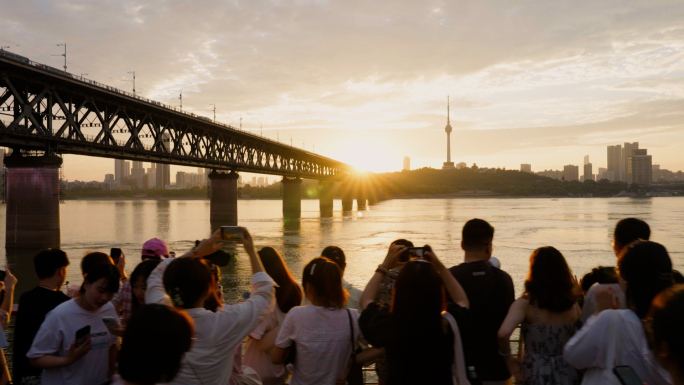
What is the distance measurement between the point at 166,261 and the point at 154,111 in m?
61.5

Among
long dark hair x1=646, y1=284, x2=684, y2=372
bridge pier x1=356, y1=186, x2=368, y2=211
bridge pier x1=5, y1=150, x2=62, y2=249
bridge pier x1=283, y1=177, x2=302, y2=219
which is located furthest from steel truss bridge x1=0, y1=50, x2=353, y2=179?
bridge pier x1=356, y1=186, x2=368, y2=211

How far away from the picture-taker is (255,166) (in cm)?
9094

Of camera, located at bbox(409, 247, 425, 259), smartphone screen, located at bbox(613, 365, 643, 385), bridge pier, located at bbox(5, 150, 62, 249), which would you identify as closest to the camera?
smartphone screen, located at bbox(613, 365, 643, 385)

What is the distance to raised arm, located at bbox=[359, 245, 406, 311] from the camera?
4.19m

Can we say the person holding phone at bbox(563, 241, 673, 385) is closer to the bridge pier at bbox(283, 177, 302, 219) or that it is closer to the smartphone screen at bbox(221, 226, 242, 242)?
the smartphone screen at bbox(221, 226, 242, 242)

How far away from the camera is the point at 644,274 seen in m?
3.44

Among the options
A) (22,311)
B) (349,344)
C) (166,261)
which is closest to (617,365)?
(349,344)

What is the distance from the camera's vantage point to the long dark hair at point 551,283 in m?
4.38

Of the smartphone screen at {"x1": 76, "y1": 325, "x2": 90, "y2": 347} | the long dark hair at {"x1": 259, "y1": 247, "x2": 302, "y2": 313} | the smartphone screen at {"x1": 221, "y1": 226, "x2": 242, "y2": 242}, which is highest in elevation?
the smartphone screen at {"x1": 221, "y1": 226, "x2": 242, "y2": 242}

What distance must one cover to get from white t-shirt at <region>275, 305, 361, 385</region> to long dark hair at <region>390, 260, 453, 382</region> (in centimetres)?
74

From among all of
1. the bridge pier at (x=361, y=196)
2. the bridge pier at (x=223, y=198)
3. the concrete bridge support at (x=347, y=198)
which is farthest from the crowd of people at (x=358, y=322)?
the bridge pier at (x=361, y=196)

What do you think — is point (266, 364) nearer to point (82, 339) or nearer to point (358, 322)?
point (358, 322)

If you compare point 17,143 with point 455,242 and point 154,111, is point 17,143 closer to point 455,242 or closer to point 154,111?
point 154,111

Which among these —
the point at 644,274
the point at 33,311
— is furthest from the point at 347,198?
the point at 644,274
